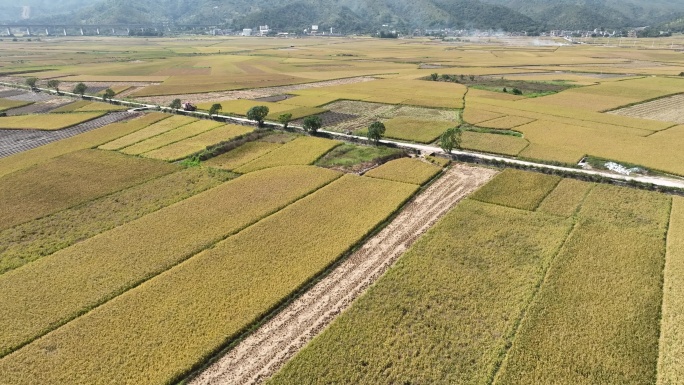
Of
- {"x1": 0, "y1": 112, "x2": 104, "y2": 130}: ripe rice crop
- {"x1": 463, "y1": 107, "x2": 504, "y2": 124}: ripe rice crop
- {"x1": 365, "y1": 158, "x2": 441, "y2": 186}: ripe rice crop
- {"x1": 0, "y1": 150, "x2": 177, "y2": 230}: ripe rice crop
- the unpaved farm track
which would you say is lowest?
the unpaved farm track

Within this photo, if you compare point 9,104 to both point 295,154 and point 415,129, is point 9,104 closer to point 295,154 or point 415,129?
point 295,154

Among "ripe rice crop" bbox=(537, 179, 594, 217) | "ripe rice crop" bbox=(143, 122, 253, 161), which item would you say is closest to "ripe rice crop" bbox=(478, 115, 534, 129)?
"ripe rice crop" bbox=(537, 179, 594, 217)

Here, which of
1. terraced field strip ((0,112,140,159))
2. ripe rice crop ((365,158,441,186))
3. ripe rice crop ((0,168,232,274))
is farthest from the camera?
terraced field strip ((0,112,140,159))

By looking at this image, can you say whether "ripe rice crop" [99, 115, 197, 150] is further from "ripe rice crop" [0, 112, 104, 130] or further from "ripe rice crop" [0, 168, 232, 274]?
"ripe rice crop" [0, 168, 232, 274]

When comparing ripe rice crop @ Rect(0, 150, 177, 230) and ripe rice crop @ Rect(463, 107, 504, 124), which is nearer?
ripe rice crop @ Rect(0, 150, 177, 230)

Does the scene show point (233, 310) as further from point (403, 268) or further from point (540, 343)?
point (540, 343)

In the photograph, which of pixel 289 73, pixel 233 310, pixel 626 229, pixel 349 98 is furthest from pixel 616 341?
pixel 289 73
